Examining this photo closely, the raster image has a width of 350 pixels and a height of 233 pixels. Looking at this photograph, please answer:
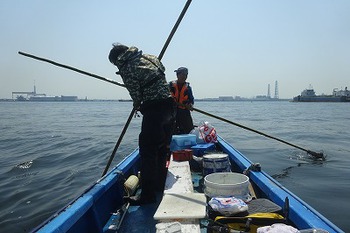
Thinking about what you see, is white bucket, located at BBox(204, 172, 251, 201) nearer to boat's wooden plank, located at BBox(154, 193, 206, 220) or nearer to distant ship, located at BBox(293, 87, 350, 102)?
boat's wooden plank, located at BBox(154, 193, 206, 220)

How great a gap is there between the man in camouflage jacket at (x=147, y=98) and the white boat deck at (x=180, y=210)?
37cm

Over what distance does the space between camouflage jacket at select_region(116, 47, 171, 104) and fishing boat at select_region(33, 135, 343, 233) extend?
1.28m

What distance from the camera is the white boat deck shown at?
269cm

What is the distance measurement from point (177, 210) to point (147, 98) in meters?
1.64

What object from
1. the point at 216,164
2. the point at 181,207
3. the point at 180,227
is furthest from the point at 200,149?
the point at 180,227

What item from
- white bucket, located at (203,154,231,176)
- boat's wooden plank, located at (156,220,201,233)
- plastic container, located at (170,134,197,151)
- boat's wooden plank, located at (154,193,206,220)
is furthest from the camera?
plastic container, located at (170,134,197,151)

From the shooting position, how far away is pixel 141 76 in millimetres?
3891

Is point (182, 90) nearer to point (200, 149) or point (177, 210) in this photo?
point (200, 149)

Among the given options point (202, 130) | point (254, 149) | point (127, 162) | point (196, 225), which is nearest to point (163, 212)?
point (196, 225)

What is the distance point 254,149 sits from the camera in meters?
14.4

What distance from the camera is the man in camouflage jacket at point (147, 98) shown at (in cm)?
391

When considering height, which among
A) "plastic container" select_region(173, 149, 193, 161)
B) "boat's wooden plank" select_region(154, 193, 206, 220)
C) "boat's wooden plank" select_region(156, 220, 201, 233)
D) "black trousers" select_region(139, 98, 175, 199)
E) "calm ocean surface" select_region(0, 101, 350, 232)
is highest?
"black trousers" select_region(139, 98, 175, 199)

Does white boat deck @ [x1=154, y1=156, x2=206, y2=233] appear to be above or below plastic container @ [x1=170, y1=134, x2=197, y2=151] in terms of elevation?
below

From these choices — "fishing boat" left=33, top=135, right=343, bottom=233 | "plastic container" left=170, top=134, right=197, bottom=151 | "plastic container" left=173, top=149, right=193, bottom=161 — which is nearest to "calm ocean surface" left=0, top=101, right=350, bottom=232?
"fishing boat" left=33, top=135, right=343, bottom=233
